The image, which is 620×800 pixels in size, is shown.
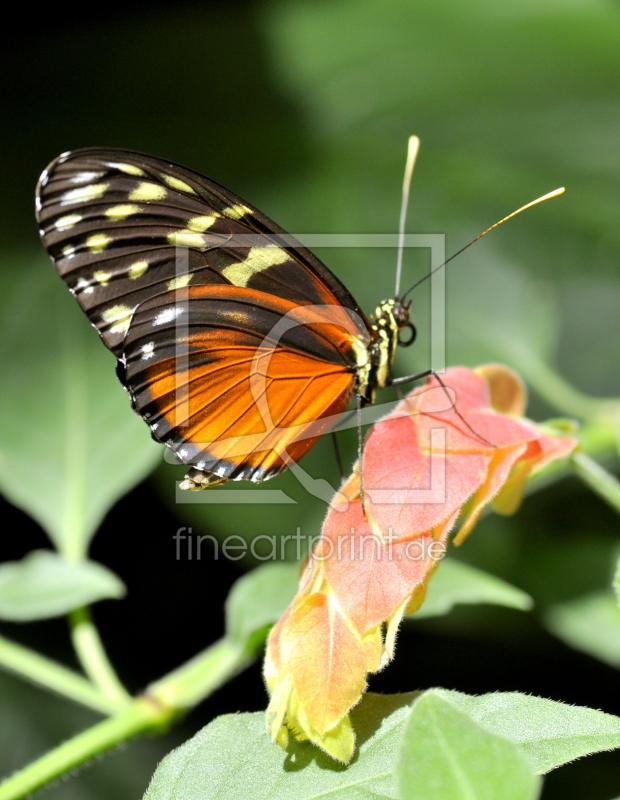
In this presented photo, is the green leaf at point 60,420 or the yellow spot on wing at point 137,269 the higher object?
the yellow spot on wing at point 137,269

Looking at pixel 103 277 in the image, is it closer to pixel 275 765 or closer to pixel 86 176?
pixel 86 176

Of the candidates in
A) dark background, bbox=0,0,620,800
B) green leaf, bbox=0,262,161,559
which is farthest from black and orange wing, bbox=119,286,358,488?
dark background, bbox=0,0,620,800

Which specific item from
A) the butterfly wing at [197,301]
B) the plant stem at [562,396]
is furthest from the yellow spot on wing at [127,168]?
the plant stem at [562,396]

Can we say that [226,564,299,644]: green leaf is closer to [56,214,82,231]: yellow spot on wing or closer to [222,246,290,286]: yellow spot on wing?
[222,246,290,286]: yellow spot on wing

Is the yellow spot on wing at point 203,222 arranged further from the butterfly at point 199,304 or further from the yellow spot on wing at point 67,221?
the yellow spot on wing at point 67,221

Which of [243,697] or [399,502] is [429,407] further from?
[243,697]

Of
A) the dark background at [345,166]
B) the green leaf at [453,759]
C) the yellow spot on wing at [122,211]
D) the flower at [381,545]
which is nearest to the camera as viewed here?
the green leaf at [453,759]
